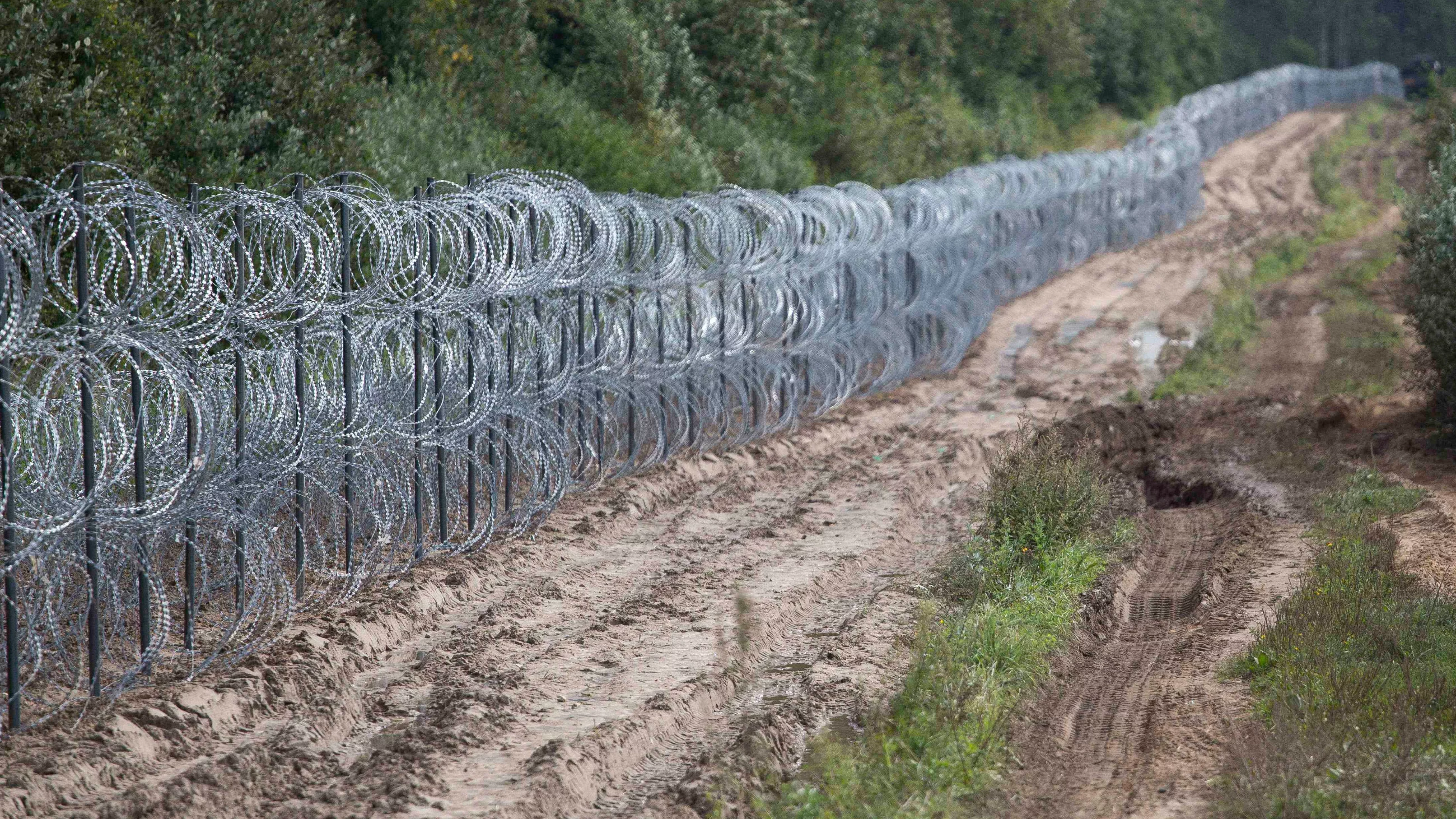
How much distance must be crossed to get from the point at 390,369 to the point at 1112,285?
18.6 meters

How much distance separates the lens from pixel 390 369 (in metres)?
9.28

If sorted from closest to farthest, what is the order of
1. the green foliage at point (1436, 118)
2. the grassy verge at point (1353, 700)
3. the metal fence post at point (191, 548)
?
the grassy verge at point (1353, 700), the metal fence post at point (191, 548), the green foliage at point (1436, 118)

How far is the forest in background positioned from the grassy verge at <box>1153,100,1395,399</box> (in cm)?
690

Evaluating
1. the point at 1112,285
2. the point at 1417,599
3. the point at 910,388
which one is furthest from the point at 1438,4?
the point at 1417,599

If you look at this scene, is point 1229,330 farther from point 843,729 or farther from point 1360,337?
point 843,729

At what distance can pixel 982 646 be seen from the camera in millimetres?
8180

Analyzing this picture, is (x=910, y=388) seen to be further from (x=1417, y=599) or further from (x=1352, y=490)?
(x=1417, y=599)

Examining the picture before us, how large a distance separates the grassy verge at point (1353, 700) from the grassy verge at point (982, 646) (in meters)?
1.12

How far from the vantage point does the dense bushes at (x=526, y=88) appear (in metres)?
12.7

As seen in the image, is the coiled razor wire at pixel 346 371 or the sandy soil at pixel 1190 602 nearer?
the sandy soil at pixel 1190 602

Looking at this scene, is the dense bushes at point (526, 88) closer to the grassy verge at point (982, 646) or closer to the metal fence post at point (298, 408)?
the metal fence post at point (298, 408)

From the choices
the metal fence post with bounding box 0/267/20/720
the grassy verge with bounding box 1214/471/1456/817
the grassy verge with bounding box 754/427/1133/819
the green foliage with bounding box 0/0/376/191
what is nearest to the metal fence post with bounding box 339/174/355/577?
the metal fence post with bounding box 0/267/20/720

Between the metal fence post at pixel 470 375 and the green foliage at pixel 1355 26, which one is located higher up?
the green foliage at pixel 1355 26

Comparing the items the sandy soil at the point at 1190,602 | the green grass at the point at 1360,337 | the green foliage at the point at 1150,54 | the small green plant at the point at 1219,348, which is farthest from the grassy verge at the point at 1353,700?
the green foliage at the point at 1150,54
